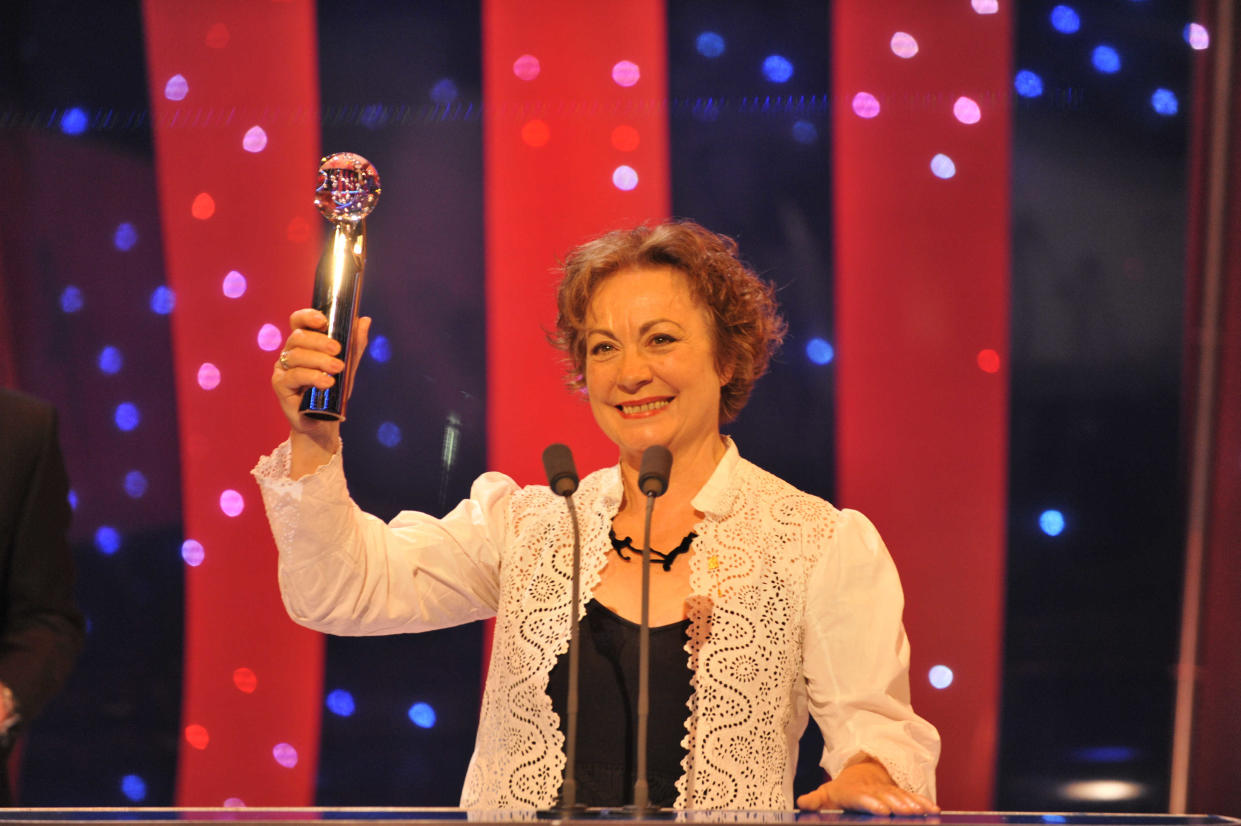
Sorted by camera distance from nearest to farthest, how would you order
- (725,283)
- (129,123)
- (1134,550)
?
(725,283) → (1134,550) → (129,123)

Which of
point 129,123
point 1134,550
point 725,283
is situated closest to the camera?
point 725,283

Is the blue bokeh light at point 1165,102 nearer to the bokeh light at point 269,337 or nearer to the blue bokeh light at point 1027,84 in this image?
the blue bokeh light at point 1027,84

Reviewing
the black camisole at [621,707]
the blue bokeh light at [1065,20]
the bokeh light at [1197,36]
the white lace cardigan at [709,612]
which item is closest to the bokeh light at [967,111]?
the blue bokeh light at [1065,20]

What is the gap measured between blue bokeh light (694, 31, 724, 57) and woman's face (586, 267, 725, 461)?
2.63 feet

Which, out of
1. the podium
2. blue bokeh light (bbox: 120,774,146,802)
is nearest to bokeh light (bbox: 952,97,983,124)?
the podium

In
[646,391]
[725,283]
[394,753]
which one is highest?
[725,283]

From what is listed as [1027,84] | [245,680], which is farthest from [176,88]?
[1027,84]

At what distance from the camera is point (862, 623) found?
76.9 inches

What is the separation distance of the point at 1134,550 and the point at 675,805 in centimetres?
131

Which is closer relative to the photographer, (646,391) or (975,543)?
(646,391)

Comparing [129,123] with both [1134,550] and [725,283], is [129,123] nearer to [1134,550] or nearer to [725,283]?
[725,283]

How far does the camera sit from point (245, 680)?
108 inches

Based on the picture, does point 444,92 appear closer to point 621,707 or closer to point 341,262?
point 341,262

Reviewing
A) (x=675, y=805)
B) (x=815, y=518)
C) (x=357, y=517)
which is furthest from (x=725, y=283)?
(x=675, y=805)
